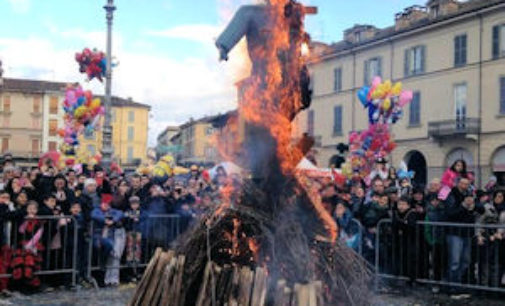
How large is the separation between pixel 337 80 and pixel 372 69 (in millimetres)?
4348

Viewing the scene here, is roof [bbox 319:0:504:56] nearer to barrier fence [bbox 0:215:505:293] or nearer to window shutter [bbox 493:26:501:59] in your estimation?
window shutter [bbox 493:26:501:59]

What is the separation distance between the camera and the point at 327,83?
50.0 metres

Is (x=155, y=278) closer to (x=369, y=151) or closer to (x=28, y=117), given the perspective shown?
(x=369, y=151)

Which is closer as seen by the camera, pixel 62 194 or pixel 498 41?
pixel 62 194

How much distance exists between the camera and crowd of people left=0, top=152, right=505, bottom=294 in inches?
358

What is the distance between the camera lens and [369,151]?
17.2 metres

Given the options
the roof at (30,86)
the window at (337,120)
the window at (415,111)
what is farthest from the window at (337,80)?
the roof at (30,86)

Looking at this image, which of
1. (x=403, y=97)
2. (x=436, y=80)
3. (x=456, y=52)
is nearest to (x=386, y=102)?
(x=403, y=97)

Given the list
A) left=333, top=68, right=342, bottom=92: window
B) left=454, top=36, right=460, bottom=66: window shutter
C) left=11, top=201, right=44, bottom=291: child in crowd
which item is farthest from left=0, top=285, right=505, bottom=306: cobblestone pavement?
left=333, top=68, right=342, bottom=92: window

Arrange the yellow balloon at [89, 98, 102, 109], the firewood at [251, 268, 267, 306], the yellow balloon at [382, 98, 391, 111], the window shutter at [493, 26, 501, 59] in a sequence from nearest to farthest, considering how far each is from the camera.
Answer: the firewood at [251, 268, 267, 306] < the yellow balloon at [382, 98, 391, 111] < the yellow balloon at [89, 98, 102, 109] < the window shutter at [493, 26, 501, 59]

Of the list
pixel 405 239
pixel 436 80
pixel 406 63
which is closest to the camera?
pixel 405 239

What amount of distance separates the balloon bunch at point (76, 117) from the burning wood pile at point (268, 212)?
53.4 feet

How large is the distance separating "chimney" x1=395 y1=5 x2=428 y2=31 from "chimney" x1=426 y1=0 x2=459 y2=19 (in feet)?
5.17

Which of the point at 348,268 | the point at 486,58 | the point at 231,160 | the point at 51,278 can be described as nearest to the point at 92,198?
the point at 51,278
